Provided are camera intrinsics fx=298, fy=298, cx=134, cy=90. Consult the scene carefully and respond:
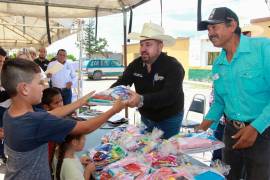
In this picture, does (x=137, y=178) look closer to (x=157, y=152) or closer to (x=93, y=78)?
(x=157, y=152)

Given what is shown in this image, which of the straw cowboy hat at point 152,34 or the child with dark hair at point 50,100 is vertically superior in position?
the straw cowboy hat at point 152,34

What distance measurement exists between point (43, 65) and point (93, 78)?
53.6ft

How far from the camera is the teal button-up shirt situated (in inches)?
74.0

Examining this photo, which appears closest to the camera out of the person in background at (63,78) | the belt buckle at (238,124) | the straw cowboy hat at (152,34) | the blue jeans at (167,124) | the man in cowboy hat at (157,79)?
the belt buckle at (238,124)

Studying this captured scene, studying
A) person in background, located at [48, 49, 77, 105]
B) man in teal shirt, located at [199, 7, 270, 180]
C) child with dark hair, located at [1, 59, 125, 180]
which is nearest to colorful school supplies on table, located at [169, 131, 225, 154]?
man in teal shirt, located at [199, 7, 270, 180]

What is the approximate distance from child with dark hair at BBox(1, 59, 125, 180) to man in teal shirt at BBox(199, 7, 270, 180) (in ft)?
3.17

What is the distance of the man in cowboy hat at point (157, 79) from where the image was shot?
8.74 feet

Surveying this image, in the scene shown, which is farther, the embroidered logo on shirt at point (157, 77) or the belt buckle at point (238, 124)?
the embroidered logo on shirt at point (157, 77)

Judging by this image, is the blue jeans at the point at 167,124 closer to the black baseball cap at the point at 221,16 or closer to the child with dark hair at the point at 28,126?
the black baseball cap at the point at 221,16

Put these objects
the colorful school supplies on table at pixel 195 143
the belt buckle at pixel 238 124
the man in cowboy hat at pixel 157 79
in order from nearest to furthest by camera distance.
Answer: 1. the colorful school supplies on table at pixel 195 143
2. the belt buckle at pixel 238 124
3. the man in cowboy hat at pixel 157 79

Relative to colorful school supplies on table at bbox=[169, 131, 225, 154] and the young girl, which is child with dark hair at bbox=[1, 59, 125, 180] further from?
colorful school supplies on table at bbox=[169, 131, 225, 154]

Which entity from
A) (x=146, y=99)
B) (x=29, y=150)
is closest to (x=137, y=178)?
(x=29, y=150)

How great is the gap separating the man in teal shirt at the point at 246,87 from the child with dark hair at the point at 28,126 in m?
0.97

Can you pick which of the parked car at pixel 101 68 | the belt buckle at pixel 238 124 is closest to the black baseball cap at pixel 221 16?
the belt buckle at pixel 238 124
